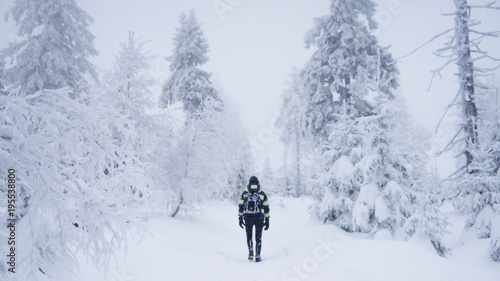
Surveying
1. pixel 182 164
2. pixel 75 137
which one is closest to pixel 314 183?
pixel 182 164

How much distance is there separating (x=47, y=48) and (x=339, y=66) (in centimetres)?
1561

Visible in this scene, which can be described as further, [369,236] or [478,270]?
[369,236]

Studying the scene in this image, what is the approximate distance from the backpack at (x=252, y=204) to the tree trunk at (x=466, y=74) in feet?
21.7

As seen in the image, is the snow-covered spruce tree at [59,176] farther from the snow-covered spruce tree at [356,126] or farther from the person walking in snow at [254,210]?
the snow-covered spruce tree at [356,126]

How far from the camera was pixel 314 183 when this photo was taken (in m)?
13.1

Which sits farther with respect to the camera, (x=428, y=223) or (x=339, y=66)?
(x=339, y=66)

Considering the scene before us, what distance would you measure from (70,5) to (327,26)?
15.0 meters

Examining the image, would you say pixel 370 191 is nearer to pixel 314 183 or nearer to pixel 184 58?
pixel 314 183

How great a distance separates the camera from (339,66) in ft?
44.2

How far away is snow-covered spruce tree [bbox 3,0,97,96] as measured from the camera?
50.7 ft

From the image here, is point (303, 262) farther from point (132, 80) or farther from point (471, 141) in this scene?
point (132, 80)

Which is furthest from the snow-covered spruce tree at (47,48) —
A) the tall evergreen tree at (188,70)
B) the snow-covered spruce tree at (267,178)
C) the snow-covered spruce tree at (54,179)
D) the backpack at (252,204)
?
the snow-covered spruce tree at (267,178)

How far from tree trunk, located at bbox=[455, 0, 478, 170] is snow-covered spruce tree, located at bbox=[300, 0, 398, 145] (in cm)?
439

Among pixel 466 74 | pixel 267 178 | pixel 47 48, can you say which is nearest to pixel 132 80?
pixel 47 48
